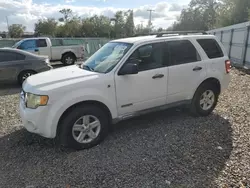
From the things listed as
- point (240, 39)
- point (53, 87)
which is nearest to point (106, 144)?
point (53, 87)

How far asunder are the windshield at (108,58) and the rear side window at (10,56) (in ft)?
17.5

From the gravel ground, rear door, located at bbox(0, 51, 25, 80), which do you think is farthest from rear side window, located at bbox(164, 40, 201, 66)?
rear door, located at bbox(0, 51, 25, 80)

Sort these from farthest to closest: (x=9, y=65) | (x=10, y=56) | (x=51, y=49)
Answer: (x=51, y=49)
(x=10, y=56)
(x=9, y=65)

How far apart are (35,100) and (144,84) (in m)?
1.89

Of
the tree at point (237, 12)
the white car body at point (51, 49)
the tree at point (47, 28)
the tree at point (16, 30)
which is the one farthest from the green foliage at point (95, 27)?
the white car body at point (51, 49)

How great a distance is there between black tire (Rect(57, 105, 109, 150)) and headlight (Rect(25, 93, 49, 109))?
16.2 inches

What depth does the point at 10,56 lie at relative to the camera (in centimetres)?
864

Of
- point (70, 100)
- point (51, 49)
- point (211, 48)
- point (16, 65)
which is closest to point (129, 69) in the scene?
point (70, 100)

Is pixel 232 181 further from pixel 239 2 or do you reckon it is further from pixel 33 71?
pixel 239 2

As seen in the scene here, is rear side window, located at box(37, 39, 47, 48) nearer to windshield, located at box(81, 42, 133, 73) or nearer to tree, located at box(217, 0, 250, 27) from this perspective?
windshield, located at box(81, 42, 133, 73)

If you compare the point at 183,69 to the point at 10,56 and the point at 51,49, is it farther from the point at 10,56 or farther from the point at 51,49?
the point at 51,49

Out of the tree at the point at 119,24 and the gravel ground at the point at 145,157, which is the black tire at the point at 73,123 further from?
the tree at the point at 119,24

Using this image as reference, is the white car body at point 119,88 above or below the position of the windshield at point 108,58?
below

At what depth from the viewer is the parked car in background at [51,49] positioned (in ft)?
45.7
